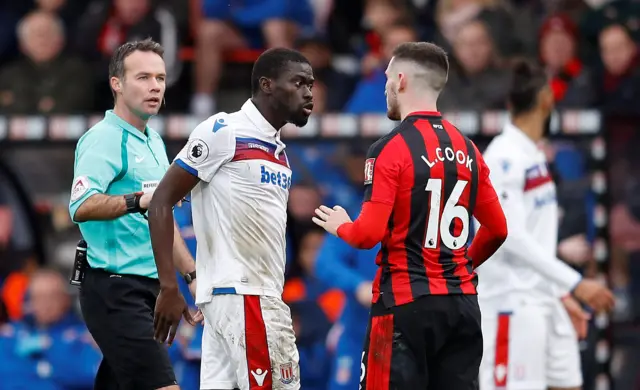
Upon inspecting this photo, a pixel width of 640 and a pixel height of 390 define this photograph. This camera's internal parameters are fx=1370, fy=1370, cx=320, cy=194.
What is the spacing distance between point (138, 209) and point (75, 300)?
13.6ft

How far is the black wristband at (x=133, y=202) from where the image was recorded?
6238 millimetres

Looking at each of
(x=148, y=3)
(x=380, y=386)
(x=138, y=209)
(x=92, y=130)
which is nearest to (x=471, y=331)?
(x=380, y=386)

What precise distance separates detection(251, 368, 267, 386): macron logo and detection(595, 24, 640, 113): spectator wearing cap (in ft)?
15.9

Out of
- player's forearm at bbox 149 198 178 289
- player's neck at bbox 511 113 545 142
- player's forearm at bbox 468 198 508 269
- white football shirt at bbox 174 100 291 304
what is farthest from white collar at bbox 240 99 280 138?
player's neck at bbox 511 113 545 142

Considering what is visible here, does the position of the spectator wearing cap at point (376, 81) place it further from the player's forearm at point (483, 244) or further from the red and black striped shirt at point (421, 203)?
the red and black striped shirt at point (421, 203)

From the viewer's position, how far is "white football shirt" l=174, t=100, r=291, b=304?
6062 millimetres

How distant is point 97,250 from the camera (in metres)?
6.63

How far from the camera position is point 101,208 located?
250 inches

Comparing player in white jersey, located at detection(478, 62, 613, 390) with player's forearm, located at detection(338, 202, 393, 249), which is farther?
player in white jersey, located at detection(478, 62, 613, 390)

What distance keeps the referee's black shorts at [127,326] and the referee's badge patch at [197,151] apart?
3.00 feet

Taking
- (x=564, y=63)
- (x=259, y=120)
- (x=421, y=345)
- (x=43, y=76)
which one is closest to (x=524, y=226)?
(x=421, y=345)

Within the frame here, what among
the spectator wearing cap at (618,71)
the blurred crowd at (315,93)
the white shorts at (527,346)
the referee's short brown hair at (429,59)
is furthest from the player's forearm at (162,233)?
the spectator wearing cap at (618,71)

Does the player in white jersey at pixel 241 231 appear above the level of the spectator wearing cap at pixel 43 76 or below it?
below

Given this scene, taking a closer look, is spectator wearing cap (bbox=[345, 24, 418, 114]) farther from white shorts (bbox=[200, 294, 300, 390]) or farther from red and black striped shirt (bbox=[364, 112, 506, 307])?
white shorts (bbox=[200, 294, 300, 390])
